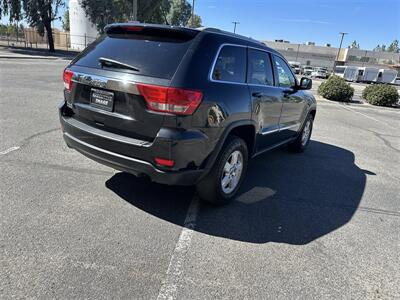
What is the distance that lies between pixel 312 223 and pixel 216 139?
1500 mm

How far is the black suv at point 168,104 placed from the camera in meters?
2.97

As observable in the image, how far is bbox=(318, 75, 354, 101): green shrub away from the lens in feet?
57.0

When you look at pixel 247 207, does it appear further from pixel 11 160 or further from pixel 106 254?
pixel 11 160

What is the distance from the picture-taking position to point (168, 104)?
114 inches

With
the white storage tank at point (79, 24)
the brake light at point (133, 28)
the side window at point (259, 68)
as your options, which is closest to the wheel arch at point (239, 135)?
the side window at point (259, 68)

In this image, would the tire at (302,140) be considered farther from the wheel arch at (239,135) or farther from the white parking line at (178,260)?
the white parking line at (178,260)

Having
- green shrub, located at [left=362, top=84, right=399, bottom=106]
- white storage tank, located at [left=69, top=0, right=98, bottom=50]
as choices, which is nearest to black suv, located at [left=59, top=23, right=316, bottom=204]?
green shrub, located at [left=362, top=84, right=399, bottom=106]

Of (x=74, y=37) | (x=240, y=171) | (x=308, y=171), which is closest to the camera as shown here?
(x=240, y=171)

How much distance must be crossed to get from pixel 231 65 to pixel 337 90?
609 inches

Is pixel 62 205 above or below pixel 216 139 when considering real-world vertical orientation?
below

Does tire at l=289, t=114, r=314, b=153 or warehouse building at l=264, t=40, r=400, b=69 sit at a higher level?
warehouse building at l=264, t=40, r=400, b=69

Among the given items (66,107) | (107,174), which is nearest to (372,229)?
(107,174)

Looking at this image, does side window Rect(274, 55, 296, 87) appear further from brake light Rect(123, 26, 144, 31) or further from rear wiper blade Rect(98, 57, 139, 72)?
rear wiper blade Rect(98, 57, 139, 72)

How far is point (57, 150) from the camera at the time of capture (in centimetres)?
517
